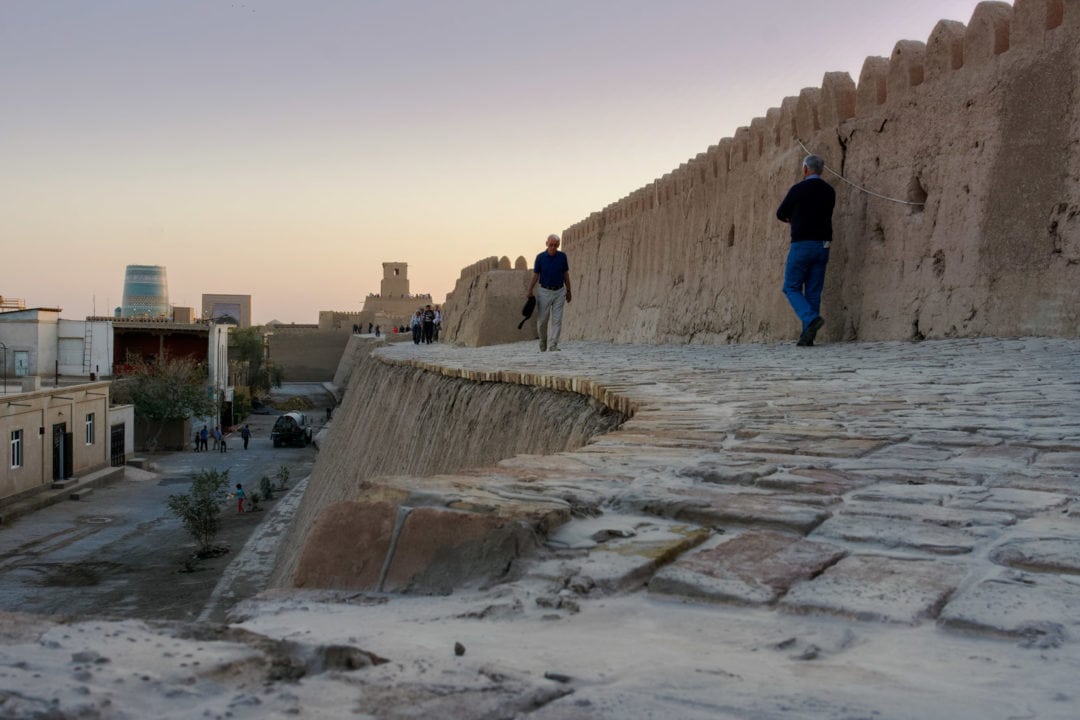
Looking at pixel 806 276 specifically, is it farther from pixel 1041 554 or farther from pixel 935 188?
pixel 1041 554

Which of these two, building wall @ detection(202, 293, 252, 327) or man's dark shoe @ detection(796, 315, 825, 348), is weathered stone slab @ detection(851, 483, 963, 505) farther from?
building wall @ detection(202, 293, 252, 327)

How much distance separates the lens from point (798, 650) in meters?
1.66

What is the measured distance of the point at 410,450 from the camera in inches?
399

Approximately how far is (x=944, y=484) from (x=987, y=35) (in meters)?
5.67

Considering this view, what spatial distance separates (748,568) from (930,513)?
667 millimetres

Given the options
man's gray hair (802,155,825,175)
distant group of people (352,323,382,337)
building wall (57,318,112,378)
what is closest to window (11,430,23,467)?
building wall (57,318,112,378)

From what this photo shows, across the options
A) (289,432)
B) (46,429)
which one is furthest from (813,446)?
(289,432)

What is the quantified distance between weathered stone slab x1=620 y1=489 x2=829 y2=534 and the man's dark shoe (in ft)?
21.0

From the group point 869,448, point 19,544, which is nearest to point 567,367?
point 869,448

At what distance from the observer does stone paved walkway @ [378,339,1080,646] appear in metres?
1.93

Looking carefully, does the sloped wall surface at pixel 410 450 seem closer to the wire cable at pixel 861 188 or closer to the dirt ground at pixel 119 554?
the dirt ground at pixel 119 554

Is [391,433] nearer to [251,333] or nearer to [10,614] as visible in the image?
[10,614]

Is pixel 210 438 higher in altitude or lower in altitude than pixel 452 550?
lower

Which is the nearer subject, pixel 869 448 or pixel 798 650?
pixel 798 650
